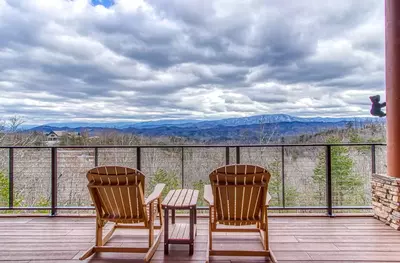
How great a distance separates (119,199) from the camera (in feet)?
8.81

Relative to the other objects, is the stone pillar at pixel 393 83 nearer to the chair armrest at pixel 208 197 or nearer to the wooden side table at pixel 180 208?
the chair armrest at pixel 208 197

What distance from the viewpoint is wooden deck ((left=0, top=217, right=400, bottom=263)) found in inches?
104

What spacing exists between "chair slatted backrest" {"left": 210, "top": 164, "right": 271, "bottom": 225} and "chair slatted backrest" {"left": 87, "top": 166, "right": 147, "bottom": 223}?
0.80 m

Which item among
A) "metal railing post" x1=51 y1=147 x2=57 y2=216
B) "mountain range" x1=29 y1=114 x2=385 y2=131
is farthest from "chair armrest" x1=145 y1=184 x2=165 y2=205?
"mountain range" x1=29 y1=114 x2=385 y2=131

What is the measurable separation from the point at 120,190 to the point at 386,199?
3.79 m

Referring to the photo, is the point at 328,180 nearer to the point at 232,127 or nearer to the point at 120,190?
the point at 120,190

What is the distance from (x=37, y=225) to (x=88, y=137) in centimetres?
418

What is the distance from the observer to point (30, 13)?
212 inches

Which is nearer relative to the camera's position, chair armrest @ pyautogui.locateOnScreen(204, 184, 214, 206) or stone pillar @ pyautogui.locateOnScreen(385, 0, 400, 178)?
chair armrest @ pyautogui.locateOnScreen(204, 184, 214, 206)

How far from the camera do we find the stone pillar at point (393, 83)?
3.47m

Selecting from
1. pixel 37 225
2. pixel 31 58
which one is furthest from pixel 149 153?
pixel 31 58

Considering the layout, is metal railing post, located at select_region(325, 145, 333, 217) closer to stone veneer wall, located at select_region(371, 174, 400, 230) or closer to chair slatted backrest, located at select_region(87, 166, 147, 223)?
stone veneer wall, located at select_region(371, 174, 400, 230)

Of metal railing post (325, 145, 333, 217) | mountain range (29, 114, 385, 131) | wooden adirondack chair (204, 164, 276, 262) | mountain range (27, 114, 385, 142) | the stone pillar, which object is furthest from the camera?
mountain range (29, 114, 385, 131)

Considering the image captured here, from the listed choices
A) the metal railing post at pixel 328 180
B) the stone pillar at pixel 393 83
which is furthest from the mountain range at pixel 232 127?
the stone pillar at pixel 393 83
